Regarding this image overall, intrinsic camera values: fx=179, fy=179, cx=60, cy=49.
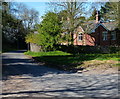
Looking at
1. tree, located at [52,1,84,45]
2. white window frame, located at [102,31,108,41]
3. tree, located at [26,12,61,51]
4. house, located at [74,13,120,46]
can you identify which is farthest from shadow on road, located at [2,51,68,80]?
white window frame, located at [102,31,108,41]

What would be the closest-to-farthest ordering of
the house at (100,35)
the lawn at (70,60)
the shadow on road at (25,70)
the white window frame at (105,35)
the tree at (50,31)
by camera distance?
the shadow on road at (25,70) < the lawn at (70,60) < the tree at (50,31) < the house at (100,35) < the white window frame at (105,35)

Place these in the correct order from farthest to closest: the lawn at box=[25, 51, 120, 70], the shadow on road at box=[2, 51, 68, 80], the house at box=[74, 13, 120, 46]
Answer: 1. the house at box=[74, 13, 120, 46]
2. the lawn at box=[25, 51, 120, 70]
3. the shadow on road at box=[2, 51, 68, 80]

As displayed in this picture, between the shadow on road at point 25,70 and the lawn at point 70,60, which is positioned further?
the lawn at point 70,60

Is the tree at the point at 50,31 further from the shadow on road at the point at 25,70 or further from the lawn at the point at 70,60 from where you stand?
the shadow on road at the point at 25,70

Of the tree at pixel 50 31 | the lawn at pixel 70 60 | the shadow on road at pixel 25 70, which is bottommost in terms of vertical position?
the shadow on road at pixel 25 70

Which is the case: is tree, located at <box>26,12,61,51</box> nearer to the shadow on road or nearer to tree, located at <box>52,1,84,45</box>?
tree, located at <box>52,1,84,45</box>

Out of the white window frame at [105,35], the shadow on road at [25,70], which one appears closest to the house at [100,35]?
the white window frame at [105,35]

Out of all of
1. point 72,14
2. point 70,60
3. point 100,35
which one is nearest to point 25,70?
point 70,60

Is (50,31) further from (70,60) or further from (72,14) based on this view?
(70,60)

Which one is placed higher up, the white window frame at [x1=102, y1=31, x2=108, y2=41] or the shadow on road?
the white window frame at [x1=102, y1=31, x2=108, y2=41]

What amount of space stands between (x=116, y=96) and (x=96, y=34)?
33154mm

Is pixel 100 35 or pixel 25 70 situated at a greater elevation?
pixel 100 35

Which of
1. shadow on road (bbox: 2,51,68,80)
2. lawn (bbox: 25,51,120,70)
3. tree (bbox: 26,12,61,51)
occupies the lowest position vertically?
shadow on road (bbox: 2,51,68,80)

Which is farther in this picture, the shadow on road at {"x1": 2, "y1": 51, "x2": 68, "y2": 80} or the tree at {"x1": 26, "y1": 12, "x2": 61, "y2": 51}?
the tree at {"x1": 26, "y1": 12, "x2": 61, "y2": 51}
